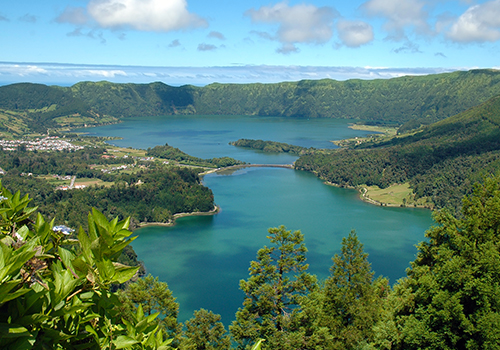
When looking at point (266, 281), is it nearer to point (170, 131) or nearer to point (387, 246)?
point (387, 246)

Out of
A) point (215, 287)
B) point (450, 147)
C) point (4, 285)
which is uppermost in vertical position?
point (4, 285)

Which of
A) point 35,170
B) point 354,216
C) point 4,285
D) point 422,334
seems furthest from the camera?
point 35,170

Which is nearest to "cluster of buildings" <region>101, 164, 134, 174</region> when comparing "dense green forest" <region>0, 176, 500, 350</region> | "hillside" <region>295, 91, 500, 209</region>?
"hillside" <region>295, 91, 500, 209</region>

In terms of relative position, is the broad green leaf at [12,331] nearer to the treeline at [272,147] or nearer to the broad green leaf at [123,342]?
the broad green leaf at [123,342]

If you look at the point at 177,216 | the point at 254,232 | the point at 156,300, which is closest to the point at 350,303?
the point at 156,300

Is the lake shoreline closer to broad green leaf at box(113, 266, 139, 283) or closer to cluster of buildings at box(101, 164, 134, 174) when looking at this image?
cluster of buildings at box(101, 164, 134, 174)

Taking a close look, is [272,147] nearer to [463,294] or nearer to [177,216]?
[177,216]

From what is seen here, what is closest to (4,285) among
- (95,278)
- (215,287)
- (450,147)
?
(95,278)
